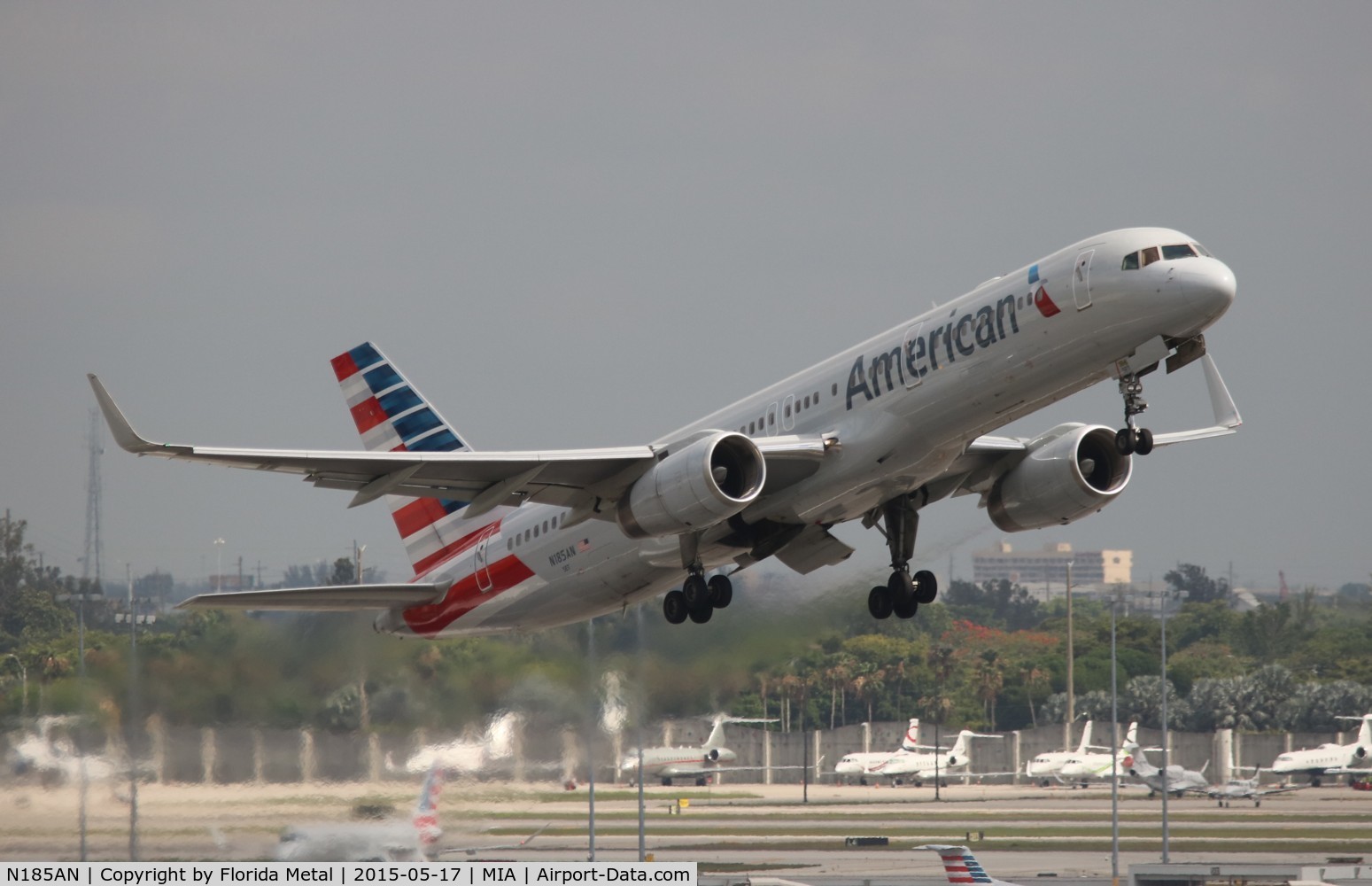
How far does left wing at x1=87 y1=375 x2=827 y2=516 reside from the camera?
2702 cm

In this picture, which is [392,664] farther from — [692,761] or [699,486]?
[692,761]

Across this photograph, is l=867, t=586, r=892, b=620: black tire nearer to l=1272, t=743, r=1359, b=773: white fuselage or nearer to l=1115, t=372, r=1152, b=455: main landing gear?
l=1115, t=372, r=1152, b=455: main landing gear

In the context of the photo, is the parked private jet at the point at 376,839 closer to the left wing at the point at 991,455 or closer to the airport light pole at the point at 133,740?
the airport light pole at the point at 133,740

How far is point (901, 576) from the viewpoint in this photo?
3281 cm

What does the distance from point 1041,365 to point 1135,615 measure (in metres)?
52.5

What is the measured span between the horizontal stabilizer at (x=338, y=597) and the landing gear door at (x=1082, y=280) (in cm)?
1503

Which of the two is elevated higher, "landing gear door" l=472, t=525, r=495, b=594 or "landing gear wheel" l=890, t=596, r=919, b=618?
"landing gear door" l=472, t=525, r=495, b=594

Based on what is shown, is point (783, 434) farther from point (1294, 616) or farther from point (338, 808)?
point (1294, 616)

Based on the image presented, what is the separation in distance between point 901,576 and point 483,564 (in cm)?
827

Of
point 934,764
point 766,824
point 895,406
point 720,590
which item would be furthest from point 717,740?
point 895,406

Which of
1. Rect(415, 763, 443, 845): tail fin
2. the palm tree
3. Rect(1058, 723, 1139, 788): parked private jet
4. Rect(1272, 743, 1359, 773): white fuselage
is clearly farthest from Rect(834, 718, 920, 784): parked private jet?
Rect(415, 763, 443, 845): tail fin

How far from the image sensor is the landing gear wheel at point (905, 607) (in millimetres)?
32750

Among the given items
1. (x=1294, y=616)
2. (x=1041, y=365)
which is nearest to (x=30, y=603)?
(x=1041, y=365)

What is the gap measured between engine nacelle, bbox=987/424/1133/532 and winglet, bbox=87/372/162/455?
15.5 m
